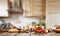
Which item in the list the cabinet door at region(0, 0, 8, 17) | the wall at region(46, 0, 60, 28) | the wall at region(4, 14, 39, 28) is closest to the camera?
the wall at region(46, 0, 60, 28)

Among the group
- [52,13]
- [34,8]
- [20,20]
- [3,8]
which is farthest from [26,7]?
[52,13]

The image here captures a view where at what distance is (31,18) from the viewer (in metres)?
4.36

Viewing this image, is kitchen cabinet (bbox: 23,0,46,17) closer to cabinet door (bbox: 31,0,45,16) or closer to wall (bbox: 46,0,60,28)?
cabinet door (bbox: 31,0,45,16)

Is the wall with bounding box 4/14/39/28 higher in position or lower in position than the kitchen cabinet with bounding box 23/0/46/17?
lower

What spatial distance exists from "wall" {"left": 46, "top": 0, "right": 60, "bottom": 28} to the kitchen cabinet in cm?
26

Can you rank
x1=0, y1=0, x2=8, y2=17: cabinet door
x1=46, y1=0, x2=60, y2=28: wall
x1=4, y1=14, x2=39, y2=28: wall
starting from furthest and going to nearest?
x1=4, y1=14, x2=39, y2=28: wall → x1=0, y1=0, x2=8, y2=17: cabinet door → x1=46, y1=0, x2=60, y2=28: wall

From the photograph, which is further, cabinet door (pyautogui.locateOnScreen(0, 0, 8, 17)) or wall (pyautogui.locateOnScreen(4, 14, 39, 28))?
wall (pyautogui.locateOnScreen(4, 14, 39, 28))

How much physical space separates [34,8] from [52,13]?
0.62 metres

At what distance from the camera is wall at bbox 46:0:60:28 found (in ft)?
12.6

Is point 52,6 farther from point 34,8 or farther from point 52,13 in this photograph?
point 34,8

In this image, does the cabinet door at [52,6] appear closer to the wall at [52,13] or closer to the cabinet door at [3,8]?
the wall at [52,13]

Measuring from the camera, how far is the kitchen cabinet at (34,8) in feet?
13.3

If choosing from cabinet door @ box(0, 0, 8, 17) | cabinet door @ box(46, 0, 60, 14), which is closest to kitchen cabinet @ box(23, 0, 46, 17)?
cabinet door @ box(46, 0, 60, 14)

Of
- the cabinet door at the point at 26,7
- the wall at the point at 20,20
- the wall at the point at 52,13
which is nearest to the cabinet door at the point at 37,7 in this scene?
the cabinet door at the point at 26,7
